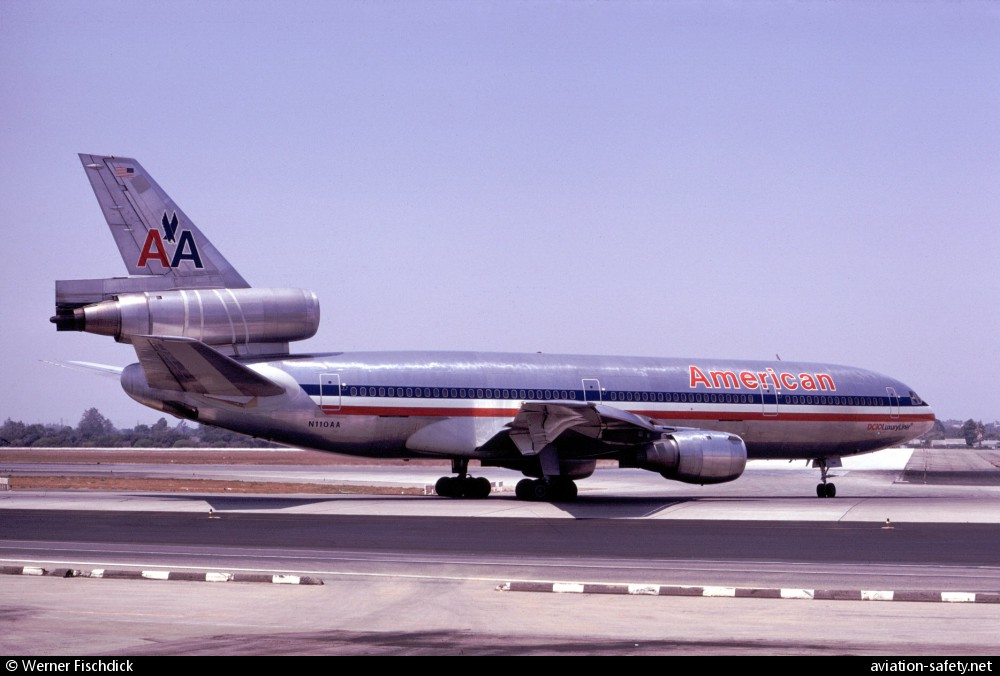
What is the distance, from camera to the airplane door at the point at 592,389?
2900 centimetres

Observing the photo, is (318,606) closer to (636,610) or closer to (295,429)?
(636,610)

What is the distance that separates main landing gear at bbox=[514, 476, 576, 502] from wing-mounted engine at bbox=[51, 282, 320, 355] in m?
6.75

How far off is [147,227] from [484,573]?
556 inches

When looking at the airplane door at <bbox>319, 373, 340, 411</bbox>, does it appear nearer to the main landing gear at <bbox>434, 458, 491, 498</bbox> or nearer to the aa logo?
the aa logo

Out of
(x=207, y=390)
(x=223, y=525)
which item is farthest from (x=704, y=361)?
(x=223, y=525)

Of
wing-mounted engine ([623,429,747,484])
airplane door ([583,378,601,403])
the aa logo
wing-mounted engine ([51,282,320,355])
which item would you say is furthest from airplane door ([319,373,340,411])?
wing-mounted engine ([623,429,747,484])

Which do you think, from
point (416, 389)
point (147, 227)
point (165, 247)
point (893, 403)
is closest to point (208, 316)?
point (165, 247)

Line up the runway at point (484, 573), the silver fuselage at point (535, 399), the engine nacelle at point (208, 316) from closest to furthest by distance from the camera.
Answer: the runway at point (484, 573), the engine nacelle at point (208, 316), the silver fuselage at point (535, 399)

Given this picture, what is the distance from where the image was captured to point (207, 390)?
24375 mm

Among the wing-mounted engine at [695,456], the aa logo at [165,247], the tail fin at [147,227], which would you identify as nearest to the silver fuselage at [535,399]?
the wing-mounted engine at [695,456]

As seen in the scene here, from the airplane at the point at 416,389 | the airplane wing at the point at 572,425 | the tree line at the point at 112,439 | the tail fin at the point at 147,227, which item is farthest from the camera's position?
the tree line at the point at 112,439

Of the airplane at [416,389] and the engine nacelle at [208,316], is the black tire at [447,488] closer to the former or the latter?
the airplane at [416,389]

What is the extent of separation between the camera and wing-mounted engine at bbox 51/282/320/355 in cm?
2295

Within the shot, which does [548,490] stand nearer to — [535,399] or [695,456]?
[535,399]
